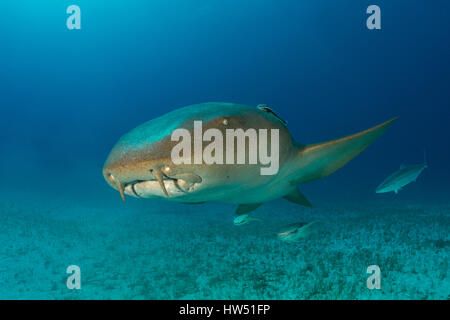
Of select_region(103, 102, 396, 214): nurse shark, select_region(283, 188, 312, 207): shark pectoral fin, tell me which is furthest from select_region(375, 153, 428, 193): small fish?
select_region(103, 102, 396, 214): nurse shark

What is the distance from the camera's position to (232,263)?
5.12 meters

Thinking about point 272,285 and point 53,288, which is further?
point 53,288

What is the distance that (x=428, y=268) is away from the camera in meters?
4.25

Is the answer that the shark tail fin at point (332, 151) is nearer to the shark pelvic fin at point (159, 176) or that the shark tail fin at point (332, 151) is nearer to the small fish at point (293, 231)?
the small fish at point (293, 231)

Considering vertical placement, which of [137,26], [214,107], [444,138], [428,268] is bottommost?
[428,268]

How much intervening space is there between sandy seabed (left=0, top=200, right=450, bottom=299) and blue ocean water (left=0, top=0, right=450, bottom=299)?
0.13 ft

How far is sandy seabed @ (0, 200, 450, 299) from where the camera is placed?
12.6 feet

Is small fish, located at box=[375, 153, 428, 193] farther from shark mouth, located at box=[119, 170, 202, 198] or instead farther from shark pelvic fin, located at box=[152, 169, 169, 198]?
shark pelvic fin, located at box=[152, 169, 169, 198]

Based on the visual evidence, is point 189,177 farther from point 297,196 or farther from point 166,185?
point 297,196

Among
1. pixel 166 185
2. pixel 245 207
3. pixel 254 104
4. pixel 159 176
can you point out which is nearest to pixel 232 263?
pixel 245 207

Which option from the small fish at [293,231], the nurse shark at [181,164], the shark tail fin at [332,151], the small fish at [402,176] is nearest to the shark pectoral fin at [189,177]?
the nurse shark at [181,164]
